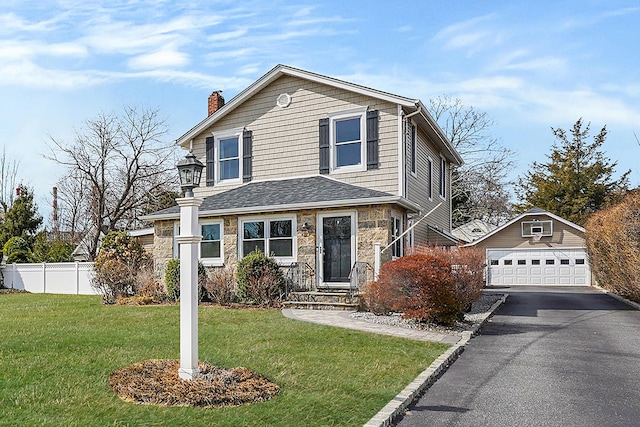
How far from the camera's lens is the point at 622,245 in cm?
1571

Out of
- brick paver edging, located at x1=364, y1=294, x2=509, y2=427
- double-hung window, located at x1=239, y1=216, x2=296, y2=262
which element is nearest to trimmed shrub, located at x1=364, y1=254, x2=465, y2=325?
brick paver edging, located at x1=364, y1=294, x2=509, y2=427

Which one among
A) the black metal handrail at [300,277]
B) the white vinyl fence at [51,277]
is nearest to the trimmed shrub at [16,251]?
the white vinyl fence at [51,277]

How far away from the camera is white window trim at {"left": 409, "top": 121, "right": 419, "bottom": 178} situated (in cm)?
1689

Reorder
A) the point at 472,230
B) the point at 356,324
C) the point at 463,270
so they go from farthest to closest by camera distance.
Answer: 1. the point at 472,230
2. the point at 463,270
3. the point at 356,324

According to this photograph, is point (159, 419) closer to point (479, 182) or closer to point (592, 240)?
point (592, 240)

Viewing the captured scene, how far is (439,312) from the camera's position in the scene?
36.0 feet

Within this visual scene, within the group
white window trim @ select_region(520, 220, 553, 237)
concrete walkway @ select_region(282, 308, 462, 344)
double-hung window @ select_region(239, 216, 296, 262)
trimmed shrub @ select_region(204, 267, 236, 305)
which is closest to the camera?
concrete walkway @ select_region(282, 308, 462, 344)

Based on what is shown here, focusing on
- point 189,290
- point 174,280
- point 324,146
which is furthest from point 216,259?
point 189,290

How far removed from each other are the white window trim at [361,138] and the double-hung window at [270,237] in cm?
238

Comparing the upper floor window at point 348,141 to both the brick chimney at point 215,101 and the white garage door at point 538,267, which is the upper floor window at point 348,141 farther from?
the white garage door at point 538,267

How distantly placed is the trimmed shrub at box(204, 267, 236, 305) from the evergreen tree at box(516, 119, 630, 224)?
1181 inches

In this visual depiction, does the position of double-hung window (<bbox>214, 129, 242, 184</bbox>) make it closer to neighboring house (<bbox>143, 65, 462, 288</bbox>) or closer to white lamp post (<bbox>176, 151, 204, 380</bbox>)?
neighboring house (<bbox>143, 65, 462, 288</bbox>)

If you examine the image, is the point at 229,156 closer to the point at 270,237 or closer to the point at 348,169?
the point at 270,237

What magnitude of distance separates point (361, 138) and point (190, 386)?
11.8 meters
